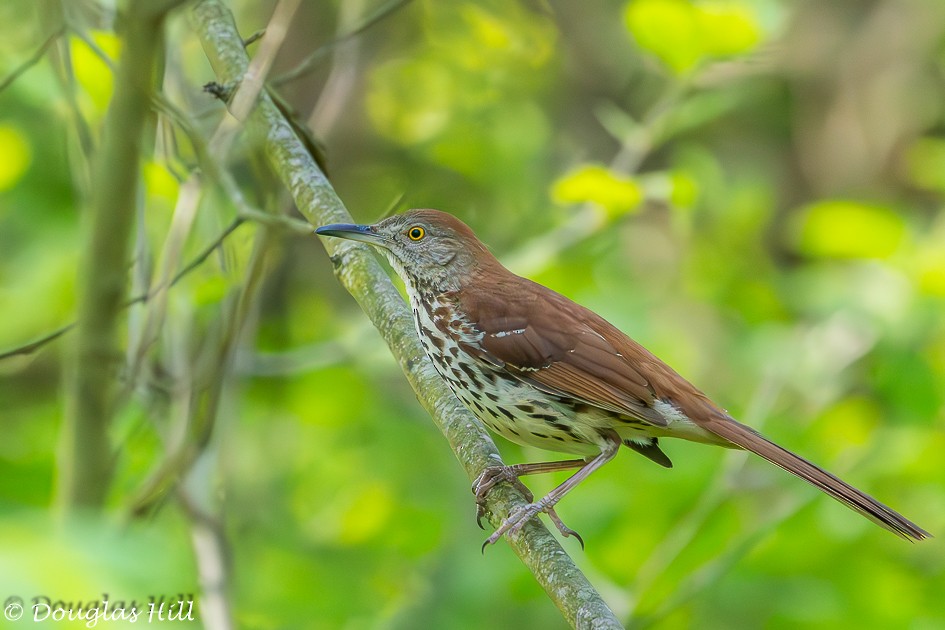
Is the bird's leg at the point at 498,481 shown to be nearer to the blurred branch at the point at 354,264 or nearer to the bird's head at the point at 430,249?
the blurred branch at the point at 354,264

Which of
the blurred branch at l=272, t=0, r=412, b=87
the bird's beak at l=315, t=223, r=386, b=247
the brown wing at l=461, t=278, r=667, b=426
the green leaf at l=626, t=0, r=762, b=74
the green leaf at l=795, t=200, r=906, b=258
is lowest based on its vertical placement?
the brown wing at l=461, t=278, r=667, b=426

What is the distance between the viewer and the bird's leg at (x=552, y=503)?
8.46 ft

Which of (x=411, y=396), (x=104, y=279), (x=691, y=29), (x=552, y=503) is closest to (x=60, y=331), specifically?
(x=104, y=279)

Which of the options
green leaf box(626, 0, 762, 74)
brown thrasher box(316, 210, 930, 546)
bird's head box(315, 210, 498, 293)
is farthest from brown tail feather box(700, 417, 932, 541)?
green leaf box(626, 0, 762, 74)

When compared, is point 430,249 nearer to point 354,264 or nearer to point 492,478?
point 354,264

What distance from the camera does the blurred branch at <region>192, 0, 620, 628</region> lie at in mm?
2883

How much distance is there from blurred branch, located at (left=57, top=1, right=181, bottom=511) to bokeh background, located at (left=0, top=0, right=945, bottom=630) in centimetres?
8

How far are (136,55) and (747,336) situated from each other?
3.18m

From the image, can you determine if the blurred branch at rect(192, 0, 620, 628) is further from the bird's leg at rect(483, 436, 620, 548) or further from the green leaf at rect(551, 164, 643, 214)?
the green leaf at rect(551, 164, 643, 214)

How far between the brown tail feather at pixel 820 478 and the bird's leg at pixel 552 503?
0.98 ft

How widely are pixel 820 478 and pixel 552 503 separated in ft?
2.50

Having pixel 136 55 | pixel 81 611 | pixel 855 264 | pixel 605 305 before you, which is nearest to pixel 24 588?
pixel 81 611

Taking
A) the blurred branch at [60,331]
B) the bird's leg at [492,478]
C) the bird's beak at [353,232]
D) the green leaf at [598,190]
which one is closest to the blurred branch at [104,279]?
the blurred branch at [60,331]

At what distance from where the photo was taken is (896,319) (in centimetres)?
425
